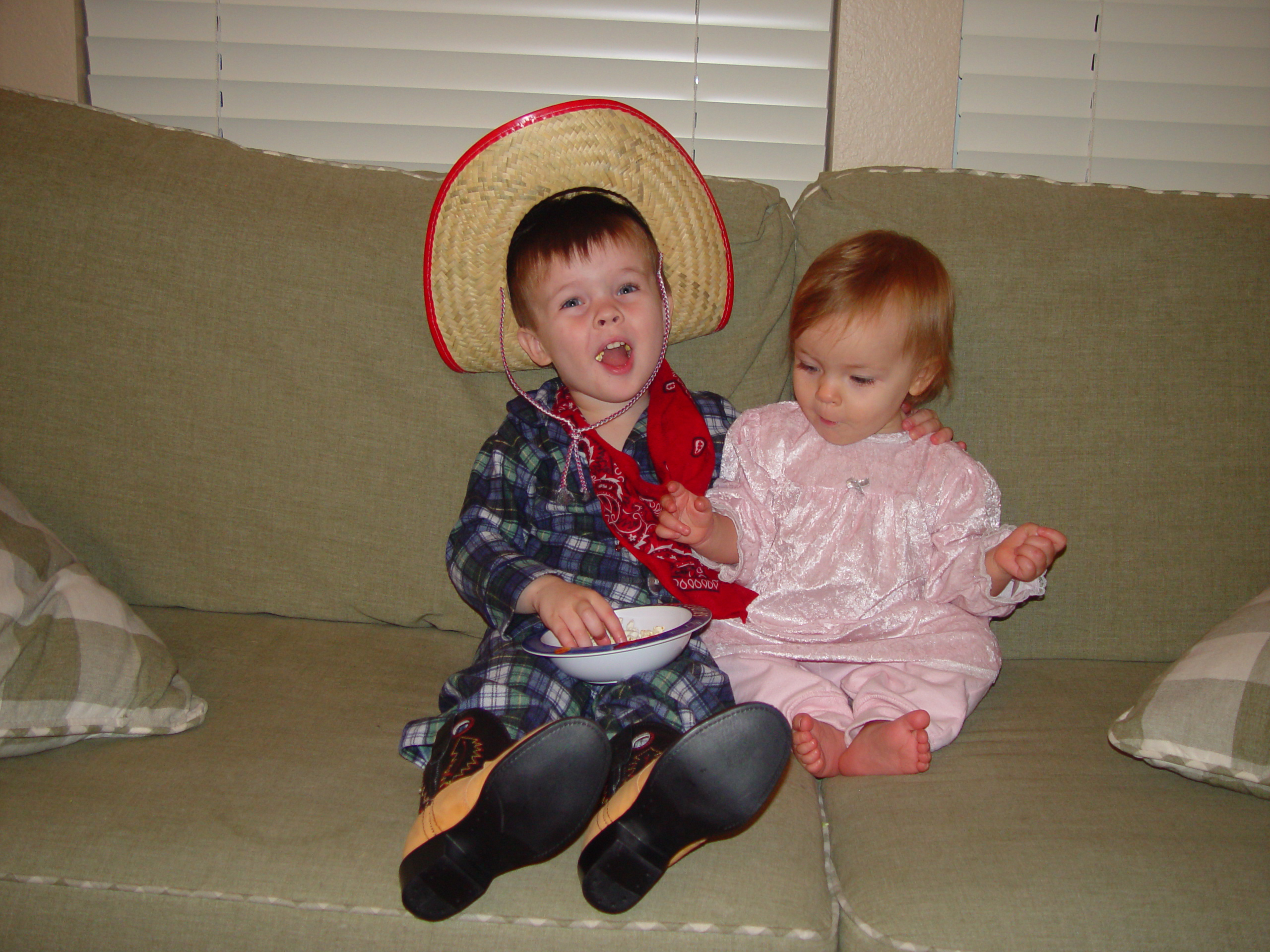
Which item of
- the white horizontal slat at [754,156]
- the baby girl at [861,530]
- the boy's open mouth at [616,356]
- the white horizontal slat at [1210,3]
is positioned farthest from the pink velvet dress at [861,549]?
the white horizontal slat at [1210,3]

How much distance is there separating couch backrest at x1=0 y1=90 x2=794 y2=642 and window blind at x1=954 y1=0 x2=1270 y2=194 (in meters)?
1.50

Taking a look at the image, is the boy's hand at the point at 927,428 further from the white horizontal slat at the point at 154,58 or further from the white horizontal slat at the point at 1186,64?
the white horizontal slat at the point at 154,58

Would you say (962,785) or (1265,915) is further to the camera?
(962,785)

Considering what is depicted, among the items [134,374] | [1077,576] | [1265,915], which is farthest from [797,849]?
[134,374]

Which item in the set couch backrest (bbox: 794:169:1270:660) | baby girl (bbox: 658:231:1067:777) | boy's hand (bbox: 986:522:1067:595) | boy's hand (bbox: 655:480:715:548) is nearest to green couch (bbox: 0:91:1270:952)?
couch backrest (bbox: 794:169:1270:660)

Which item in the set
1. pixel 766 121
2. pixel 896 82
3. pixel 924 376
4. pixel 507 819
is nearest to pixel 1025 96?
pixel 896 82

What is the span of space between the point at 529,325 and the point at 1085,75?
168 cm

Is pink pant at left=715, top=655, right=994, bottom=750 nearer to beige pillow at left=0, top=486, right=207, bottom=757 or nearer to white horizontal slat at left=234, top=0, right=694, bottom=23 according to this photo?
beige pillow at left=0, top=486, right=207, bottom=757

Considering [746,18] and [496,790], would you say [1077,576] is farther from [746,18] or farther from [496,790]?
[746,18]

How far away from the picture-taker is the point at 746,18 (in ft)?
7.37

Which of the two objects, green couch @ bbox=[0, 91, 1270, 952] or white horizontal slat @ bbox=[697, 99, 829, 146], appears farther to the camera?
white horizontal slat @ bbox=[697, 99, 829, 146]

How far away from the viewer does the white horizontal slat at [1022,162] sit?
232 centimetres

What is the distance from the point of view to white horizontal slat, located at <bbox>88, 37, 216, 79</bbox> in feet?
7.55

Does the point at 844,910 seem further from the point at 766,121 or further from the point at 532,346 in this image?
the point at 766,121
